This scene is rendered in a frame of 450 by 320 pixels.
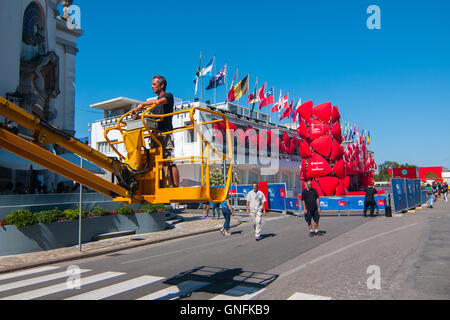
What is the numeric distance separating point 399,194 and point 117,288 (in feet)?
60.7

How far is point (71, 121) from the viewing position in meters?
27.2

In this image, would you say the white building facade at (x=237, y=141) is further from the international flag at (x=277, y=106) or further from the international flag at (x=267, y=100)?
the international flag at (x=267, y=100)

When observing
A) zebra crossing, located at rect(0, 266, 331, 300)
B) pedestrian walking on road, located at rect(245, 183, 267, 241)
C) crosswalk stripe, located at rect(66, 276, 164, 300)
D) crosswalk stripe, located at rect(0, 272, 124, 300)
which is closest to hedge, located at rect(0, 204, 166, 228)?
zebra crossing, located at rect(0, 266, 331, 300)

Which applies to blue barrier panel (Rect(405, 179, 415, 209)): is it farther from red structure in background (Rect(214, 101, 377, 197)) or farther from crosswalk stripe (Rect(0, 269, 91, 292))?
crosswalk stripe (Rect(0, 269, 91, 292))

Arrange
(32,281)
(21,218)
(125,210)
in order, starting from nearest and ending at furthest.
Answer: (32,281), (21,218), (125,210)

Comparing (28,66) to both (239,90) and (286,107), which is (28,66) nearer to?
(239,90)

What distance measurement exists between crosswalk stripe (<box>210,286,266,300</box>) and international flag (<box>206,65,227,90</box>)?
30234 millimetres

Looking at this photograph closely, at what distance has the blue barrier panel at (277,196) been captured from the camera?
2289 cm

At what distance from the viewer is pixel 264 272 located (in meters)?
7.43

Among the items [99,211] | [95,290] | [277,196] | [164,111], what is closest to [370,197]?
[277,196]

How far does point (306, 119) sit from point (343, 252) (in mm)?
16701

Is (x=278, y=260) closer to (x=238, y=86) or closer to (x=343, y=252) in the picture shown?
(x=343, y=252)

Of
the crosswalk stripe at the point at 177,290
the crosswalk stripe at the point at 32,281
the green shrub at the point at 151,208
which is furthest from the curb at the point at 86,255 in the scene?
the crosswalk stripe at the point at 177,290
